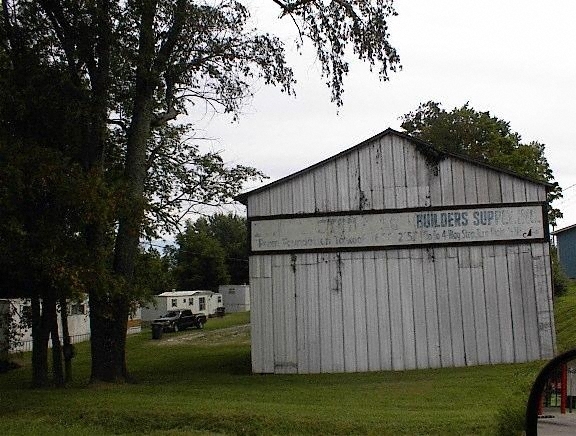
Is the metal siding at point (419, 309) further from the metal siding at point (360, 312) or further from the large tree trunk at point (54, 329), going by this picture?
the large tree trunk at point (54, 329)

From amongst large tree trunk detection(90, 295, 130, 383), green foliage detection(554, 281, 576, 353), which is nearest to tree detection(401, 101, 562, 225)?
green foliage detection(554, 281, 576, 353)

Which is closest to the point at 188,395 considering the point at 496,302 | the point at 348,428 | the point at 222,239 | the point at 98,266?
the point at 98,266

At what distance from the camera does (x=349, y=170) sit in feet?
65.3

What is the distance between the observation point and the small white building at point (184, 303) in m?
53.8

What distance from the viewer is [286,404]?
12320 mm

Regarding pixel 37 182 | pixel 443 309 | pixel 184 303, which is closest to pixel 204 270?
pixel 184 303

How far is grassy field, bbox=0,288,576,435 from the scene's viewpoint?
988 centimetres

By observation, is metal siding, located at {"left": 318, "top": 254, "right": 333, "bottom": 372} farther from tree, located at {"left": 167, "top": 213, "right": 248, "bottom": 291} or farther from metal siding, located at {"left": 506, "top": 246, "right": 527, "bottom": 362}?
tree, located at {"left": 167, "top": 213, "right": 248, "bottom": 291}

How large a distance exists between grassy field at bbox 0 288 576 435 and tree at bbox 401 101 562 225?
1281 inches

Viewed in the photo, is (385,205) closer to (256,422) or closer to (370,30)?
(370,30)

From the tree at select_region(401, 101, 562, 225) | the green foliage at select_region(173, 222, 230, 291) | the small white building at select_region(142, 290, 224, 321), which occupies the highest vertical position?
the tree at select_region(401, 101, 562, 225)

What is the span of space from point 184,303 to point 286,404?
43.8 m

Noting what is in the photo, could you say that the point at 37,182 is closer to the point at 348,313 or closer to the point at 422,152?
the point at 348,313

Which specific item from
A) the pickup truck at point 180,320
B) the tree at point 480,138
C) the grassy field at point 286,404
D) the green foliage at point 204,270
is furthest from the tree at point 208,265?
the grassy field at point 286,404
